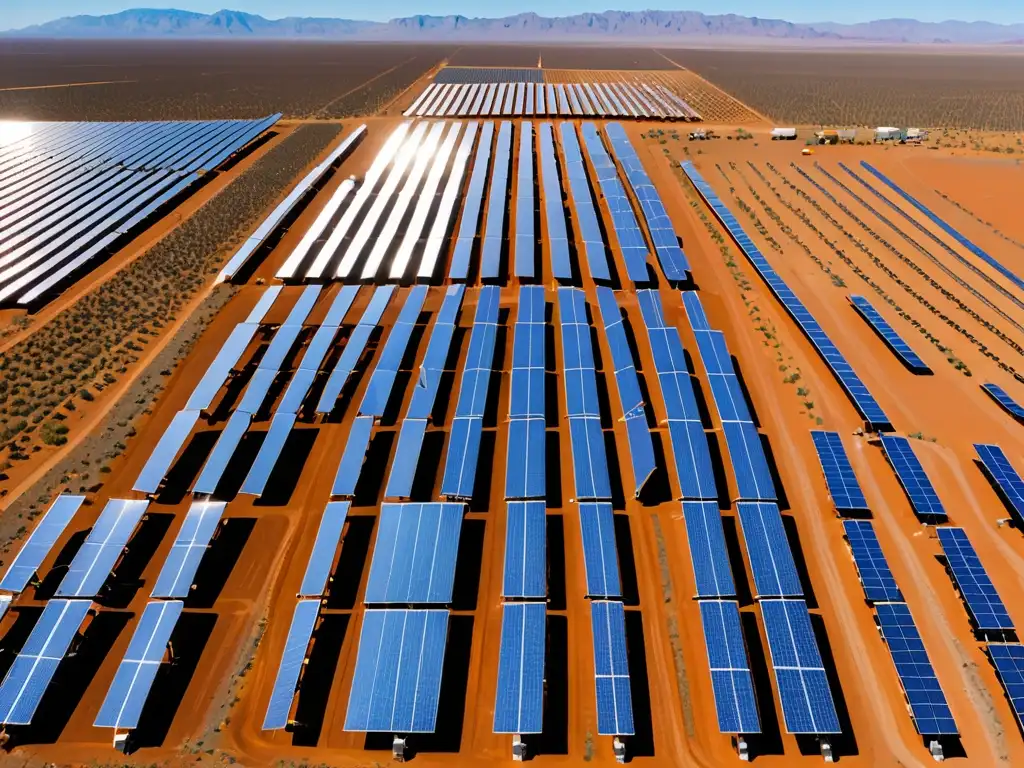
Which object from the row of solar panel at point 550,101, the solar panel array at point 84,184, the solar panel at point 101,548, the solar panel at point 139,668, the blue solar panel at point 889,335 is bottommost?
the solar panel at point 139,668

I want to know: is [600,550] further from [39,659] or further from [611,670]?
[39,659]

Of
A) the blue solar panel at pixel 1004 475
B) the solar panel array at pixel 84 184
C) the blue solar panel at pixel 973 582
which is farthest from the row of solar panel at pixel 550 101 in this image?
the blue solar panel at pixel 973 582

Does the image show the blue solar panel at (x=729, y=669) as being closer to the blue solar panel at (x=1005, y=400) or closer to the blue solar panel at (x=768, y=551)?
the blue solar panel at (x=768, y=551)

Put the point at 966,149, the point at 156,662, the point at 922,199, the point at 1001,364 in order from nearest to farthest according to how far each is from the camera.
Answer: the point at 156,662
the point at 1001,364
the point at 922,199
the point at 966,149

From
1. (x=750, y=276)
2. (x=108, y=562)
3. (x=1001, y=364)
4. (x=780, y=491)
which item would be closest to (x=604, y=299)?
(x=750, y=276)

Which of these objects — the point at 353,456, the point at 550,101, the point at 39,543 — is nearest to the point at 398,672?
the point at 353,456

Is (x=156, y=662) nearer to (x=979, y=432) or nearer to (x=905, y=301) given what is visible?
A: (x=979, y=432)

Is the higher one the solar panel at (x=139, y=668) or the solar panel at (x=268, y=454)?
the solar panel at (x=268, y=454)

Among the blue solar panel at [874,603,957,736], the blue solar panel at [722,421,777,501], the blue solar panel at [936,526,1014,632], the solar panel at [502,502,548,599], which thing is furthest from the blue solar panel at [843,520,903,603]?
the solar panel at [502,502,548,599]
